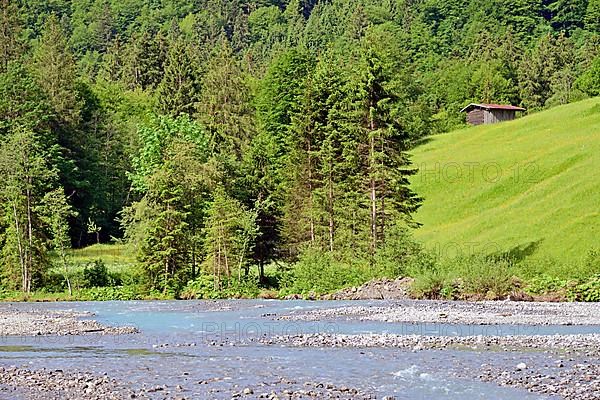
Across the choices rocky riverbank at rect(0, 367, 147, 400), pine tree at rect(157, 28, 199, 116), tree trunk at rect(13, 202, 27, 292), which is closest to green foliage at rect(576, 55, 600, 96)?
pine tree at rect(157, 28, 199, 116)

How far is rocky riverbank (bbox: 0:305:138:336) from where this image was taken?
30.7m

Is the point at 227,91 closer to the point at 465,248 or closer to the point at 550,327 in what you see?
the point at 465,248

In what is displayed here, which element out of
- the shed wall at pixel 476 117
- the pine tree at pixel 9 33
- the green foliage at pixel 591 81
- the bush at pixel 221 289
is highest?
the pine tree at pixel 9 33

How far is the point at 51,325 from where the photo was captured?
110 feet

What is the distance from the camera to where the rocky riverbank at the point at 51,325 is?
30.7m

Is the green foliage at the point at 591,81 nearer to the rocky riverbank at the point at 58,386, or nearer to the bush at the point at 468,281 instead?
the bush at the point at 468,281

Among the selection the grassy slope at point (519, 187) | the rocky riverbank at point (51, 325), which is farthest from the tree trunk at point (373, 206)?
the rocky riverbank at point (51, 325)

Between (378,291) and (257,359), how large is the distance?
22655 millimetres

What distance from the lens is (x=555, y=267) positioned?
40656mm

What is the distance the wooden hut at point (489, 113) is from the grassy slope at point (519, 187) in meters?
14.2

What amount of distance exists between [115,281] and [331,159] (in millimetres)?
18194

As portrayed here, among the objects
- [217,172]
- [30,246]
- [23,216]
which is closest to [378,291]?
[217,172]

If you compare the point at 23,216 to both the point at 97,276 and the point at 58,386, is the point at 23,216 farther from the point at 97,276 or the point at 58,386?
the point at 58,386

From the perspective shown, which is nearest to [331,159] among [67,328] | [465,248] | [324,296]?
[465,248]
